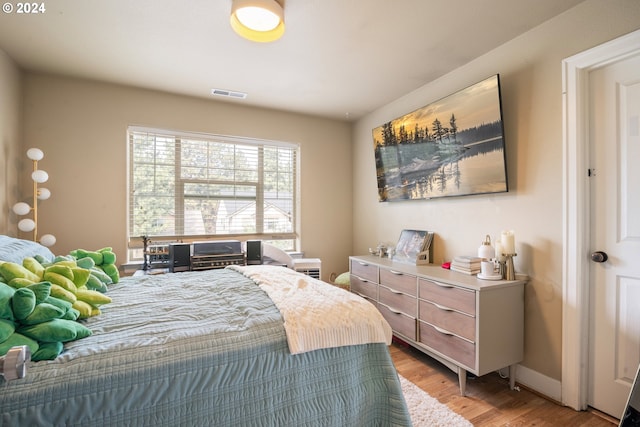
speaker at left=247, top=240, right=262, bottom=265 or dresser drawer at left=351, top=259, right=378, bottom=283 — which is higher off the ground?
speaker at left=247, top=240, right=262, bottom=265

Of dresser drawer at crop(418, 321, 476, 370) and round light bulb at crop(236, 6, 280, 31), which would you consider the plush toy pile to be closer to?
round light bulb at crop(236, 6, 280, 31)

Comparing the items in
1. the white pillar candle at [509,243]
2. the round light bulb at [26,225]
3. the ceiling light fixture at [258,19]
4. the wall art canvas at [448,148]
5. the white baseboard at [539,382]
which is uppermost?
the ceiling light fixture at [258,19]

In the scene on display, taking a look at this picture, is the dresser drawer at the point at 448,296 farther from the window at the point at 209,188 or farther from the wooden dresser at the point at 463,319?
the window at the point at 209,188

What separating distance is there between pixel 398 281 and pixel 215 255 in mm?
1821

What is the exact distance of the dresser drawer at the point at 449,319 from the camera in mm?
1954

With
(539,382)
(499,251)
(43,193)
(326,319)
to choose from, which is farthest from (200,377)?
(43,193)

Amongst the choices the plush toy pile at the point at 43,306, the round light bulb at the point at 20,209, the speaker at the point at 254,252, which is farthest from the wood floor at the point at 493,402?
the round light bulb at the point at 20,209

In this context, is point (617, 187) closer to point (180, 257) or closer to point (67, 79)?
point (180, 257)

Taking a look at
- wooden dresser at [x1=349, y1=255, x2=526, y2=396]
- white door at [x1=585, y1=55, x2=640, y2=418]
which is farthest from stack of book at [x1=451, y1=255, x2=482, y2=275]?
white door at [x1=585, y1=55, x2=640, y2=418]

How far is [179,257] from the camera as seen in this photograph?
2865mm

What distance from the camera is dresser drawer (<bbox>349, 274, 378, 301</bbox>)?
2.93 m

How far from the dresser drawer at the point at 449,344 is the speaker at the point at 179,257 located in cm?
222

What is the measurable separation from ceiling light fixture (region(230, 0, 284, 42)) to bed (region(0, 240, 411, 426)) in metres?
1.62

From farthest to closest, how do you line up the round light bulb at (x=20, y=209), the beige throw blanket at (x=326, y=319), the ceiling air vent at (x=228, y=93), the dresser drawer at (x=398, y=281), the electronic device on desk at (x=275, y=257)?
the electronic device on desk at (x=275, y=257) → the ceiling air vent at (x=228, y=93) → the dresser drawer at (x=398, y=281) → the round light bulb at (x=20, y=209) → the beige throw blanket at (x=326, y=319)
